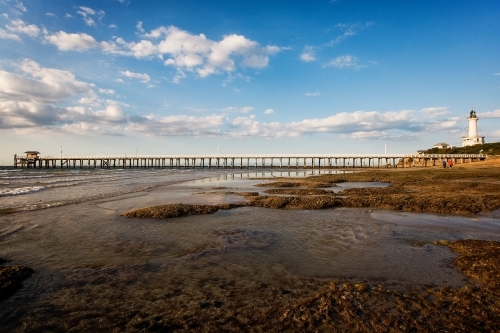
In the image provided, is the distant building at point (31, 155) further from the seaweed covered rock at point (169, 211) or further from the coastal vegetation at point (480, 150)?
the coastal vegetation at point (480, 150)

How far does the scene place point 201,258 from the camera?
7.25 meters

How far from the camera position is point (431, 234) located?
920 centimetres

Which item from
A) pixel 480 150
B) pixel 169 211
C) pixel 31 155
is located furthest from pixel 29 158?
pixel 480 150

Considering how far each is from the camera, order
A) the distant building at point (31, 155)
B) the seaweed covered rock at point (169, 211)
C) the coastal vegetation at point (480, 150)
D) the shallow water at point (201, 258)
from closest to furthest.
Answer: the shallow water at point (201, 258)
the seaweed covered rock at point (169, 211)
the coastal vegetation at point (480, 150)
the distant building at point (31, 155)

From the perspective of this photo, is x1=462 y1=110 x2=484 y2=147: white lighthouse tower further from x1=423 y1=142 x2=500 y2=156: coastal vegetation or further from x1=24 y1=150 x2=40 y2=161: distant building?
x1=24 y1=150 x2=40 y2=161: distant building

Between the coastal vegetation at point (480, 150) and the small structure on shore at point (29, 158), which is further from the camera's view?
the small structure on shore at point (29, 158)

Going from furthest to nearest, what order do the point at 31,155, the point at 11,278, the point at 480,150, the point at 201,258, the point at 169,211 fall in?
the point at 31,155, the point at 480,150, the point at 169,211, the point at 201,258, the point at 11,278

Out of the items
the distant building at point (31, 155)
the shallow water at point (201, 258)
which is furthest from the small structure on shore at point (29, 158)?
the shallow water at point (201, 258)

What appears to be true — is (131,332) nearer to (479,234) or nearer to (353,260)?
(353,260)

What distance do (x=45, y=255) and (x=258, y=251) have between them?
5.91 meters

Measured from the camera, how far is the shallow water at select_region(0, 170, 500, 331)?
4.92 metres

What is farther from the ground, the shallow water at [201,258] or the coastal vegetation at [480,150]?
the coastal vegetation at [480,150]

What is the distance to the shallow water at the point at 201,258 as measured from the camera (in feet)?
16.1

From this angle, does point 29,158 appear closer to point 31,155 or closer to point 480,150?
point 31,155
